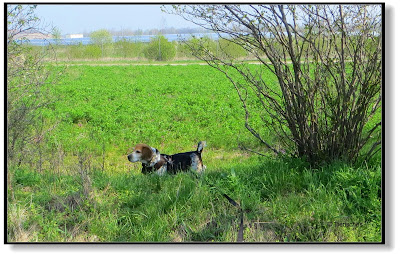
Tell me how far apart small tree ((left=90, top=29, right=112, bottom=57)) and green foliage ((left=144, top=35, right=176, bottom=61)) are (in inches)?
130

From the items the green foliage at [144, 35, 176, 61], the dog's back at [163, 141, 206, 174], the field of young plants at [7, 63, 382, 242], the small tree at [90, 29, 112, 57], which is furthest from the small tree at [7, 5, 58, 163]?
the green foliage at [144, 35, 176, 61]

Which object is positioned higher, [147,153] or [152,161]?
[147,153]

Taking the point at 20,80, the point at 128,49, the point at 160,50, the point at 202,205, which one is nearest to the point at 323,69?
the point at 202,205

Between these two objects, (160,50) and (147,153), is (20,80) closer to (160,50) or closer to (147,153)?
(147,153)

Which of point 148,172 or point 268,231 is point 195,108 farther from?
point 268,231

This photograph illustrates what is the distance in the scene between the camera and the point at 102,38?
37.1m

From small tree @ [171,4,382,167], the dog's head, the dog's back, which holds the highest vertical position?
small tree @ [171,4,382,167]

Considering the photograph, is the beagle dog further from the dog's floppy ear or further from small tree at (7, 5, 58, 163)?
small tree at (7, 5, 58, 163)

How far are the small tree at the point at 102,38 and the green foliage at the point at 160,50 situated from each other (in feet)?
10.8

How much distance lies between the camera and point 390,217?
3.77 metres

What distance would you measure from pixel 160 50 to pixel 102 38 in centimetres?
483

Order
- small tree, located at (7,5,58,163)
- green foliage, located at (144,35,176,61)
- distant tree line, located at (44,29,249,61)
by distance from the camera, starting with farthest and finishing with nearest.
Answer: green foliage, located at (144,35,176,61) < distant tree line, located at (44,29,249,61) < small tree, located at (7,5,58,163)

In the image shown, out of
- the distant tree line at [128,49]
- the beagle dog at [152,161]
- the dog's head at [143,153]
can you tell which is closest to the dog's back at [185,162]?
the beagle dog at [152,161]

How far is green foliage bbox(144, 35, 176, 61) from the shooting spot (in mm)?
37625
